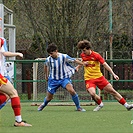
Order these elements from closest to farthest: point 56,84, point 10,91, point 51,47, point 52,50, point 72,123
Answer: point 10,91
point 72,123
point 51,47
point 52,50
point 56,84

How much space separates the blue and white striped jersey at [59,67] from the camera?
17.0m

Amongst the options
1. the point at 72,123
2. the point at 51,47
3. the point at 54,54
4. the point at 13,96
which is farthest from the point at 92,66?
the point at 13,96

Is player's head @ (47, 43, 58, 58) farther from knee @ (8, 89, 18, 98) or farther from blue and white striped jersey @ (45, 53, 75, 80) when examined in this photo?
knee @ (8, 89, 18, 98)

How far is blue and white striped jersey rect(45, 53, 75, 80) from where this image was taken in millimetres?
16984

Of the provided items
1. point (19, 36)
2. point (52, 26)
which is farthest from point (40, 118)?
point (19, 36)

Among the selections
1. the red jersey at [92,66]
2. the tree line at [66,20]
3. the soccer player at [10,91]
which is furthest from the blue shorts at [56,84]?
the tree line at [66,20]

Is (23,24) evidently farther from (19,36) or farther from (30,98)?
(30,98)

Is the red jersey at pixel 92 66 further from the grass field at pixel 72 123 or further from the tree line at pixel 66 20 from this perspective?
the tree line at pixel 66 20

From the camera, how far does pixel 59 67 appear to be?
1706cm

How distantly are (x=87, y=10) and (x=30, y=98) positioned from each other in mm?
7515

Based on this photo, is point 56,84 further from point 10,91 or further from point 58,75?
point 10,91

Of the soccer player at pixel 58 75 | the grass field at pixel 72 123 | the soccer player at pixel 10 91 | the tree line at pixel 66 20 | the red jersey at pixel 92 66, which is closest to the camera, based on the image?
the grass field at pixel 72 123

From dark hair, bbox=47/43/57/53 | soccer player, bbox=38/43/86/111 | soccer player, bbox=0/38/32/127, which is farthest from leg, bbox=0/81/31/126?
soccer player, bbox=38/43/86/111

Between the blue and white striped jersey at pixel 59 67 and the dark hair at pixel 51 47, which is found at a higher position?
the dark hair at pixel 51 47
